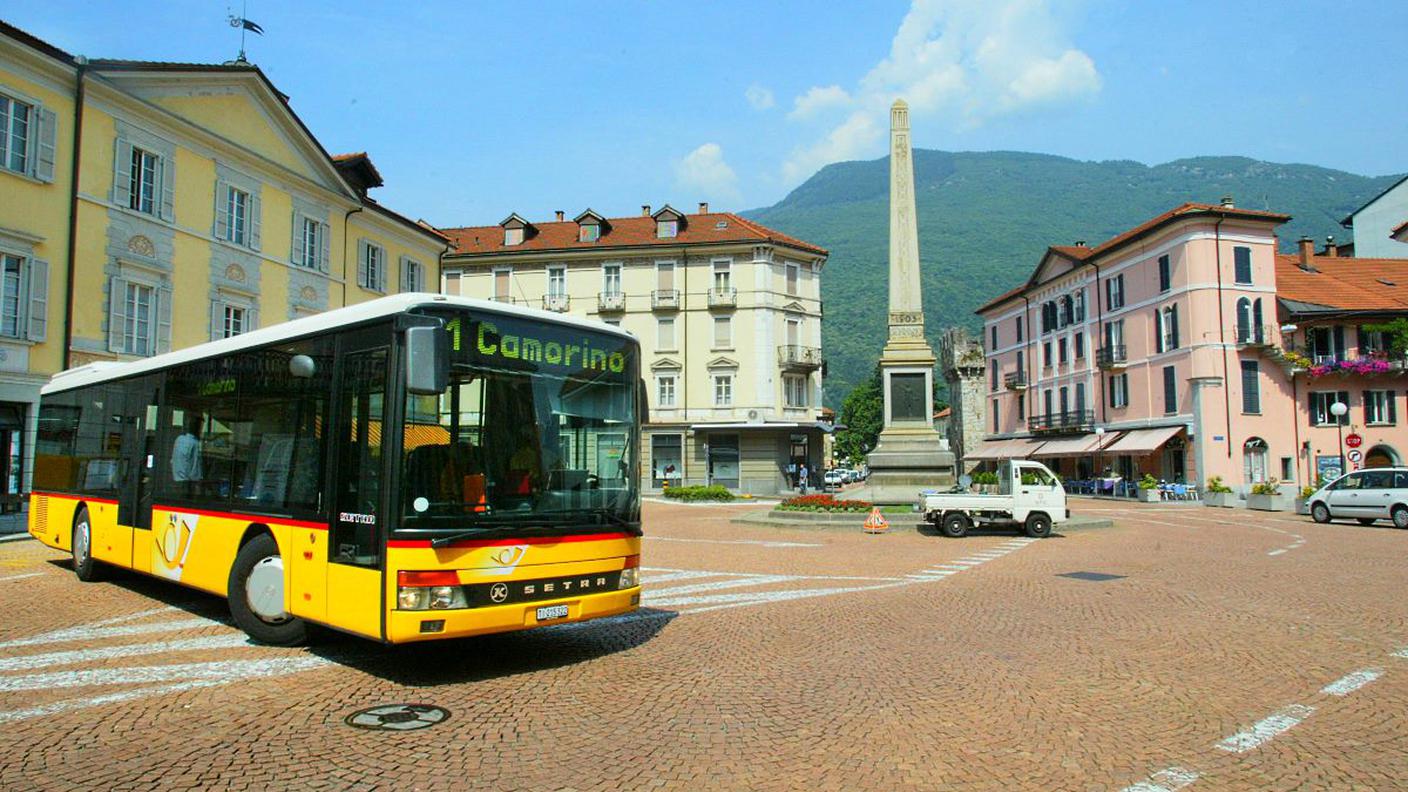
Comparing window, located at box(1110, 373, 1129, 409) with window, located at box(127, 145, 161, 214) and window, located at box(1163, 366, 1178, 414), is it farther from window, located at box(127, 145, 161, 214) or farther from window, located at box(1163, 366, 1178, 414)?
window, located at box(127, 145, 161, 214)

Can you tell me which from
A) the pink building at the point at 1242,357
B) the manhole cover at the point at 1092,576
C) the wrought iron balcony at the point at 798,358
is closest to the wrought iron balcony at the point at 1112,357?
the pink building at the point at 1242,357

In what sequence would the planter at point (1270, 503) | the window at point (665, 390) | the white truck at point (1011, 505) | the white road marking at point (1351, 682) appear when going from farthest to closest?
the window at point (665, 390) < the planter at point (1270, 503) < the white truck at point (1011, 505) < the white road marking at point (1351, 682)

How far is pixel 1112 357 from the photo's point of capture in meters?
47.4

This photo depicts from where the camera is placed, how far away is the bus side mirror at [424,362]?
6039 mm

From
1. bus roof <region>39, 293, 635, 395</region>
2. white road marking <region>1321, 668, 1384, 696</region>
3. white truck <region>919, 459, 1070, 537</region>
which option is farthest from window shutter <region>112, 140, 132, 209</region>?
white road marking <region>1321, 668, 1384, 696</region>

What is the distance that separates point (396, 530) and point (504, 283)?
146 ft

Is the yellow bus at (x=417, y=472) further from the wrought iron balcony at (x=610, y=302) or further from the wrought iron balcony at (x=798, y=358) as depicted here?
the wrought iron balcony at (x=610, y=302)

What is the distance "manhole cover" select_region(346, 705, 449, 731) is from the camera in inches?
222

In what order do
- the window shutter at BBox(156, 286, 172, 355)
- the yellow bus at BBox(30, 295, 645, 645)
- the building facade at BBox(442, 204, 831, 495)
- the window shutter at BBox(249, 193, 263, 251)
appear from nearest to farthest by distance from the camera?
the yellow bus at BBox(30, 295, 645, 645), the window shutter at BBox(156, 286, 172, 355), the window shutter at BBox(249, 193, 263, 251), the building facade at BBox(442, 204, 831, 495)

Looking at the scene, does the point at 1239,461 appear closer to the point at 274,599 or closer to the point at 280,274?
the point at 280,274

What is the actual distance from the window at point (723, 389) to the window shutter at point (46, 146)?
31466mm

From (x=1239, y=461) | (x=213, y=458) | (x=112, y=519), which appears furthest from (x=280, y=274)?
(x=1239, y=461)

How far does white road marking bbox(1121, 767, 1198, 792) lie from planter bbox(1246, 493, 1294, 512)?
31667mm

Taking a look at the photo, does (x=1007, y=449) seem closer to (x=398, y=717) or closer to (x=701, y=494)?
(x=701, y=494)
